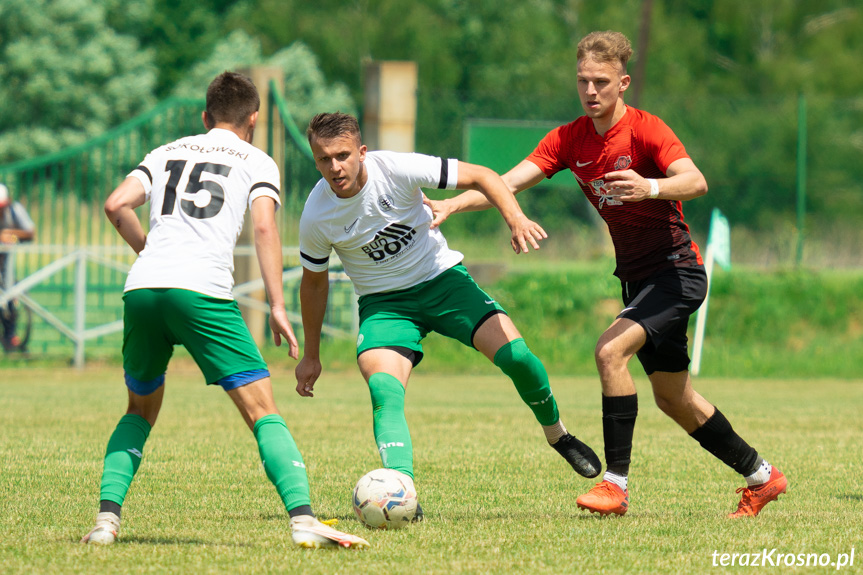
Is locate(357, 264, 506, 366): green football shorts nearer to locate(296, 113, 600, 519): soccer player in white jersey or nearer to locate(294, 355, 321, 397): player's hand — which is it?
locate(296, 113, 600, 519): soccer player in white jersey

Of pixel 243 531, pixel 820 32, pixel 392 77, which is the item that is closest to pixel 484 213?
pixel 392 77

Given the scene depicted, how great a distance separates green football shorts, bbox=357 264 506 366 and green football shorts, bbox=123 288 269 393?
1.27 m

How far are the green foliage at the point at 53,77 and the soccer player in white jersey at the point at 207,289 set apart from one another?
35.8m

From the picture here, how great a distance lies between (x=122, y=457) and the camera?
482cm

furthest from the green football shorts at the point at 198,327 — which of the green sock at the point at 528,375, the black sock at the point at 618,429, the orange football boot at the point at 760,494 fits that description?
the orange football boot at the point at 760,494

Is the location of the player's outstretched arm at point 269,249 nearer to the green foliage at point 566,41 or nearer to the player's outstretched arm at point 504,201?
the player's outstretched arm at point 504,201

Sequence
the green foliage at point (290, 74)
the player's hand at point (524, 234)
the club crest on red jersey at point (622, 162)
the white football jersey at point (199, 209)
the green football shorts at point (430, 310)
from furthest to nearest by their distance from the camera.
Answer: the green foliage at point (290, 74), the green football shorts at point (430, 310), the club crest on red jersey at point (622, 162), the player's hand at point (524, 234), the white football jersey at point (199, 209)

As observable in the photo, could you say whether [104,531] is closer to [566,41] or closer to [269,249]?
[269,249]

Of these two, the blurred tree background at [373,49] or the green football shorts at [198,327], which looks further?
the blurred tree background at [373,49]

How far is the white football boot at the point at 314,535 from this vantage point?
4.50m

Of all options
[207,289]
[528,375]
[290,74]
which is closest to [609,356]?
[528,375]

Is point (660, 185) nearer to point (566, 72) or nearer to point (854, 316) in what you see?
point (854, 316)

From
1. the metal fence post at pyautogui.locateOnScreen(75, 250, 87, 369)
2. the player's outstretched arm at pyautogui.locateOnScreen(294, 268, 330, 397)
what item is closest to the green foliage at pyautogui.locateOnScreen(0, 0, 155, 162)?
the metal fence post at pyautogui.locateOnScreen(75, 250, 87, 369)

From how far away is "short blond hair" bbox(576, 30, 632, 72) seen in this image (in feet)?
18.3
